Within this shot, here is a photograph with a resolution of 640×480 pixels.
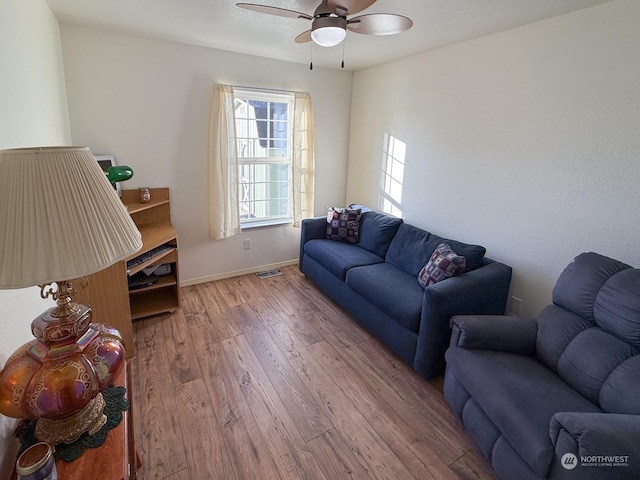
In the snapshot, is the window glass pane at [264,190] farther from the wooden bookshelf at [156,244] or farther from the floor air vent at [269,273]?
the wooden bookshelf at [156,244]

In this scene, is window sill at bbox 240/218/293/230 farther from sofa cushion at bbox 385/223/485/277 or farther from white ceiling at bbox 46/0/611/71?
white ceiling at bbox 46/0/611/71

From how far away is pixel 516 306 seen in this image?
8.52 feet

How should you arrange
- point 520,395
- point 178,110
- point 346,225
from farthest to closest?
point 346,225, point 178,110, point 520,395

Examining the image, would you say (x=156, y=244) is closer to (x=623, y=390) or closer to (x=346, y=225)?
(x=346, y=225)

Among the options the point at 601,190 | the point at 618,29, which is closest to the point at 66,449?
the point at 601,190

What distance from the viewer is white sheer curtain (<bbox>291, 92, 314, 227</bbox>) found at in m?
3.76

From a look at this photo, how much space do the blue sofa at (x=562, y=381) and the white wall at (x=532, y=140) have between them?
44 centimetres

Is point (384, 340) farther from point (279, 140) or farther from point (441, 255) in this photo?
point (279, 140)

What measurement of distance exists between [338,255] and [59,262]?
258 centimetres

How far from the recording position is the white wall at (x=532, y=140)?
1969 millimetres

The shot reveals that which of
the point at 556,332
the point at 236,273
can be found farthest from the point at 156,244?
the point at 556,332

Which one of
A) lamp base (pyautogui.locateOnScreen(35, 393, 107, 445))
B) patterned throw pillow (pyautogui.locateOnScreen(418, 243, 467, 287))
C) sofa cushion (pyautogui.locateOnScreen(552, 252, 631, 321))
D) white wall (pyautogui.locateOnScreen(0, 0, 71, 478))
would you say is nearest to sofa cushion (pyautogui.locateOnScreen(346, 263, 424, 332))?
patterned throw pillow (pyautogui.locateOnScreen(418, 243, 467, 287))

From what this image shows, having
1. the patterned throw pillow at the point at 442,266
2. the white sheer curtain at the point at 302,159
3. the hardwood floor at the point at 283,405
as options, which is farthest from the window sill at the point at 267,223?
the patterned throw pillow at the point at 442,266

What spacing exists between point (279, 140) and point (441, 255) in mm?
2323
